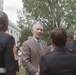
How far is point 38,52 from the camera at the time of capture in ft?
17.0

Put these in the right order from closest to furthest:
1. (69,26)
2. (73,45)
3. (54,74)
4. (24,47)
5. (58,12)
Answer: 1. (54,74)
2. (24,47)
3. (73,45)
4. (58,12)
5. (69,26)

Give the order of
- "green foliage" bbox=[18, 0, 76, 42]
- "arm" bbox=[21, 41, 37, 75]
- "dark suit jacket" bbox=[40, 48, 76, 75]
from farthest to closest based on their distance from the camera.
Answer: "green foliage" bbox=[18, 0, 76, 42], "arm" bbox=[21, 41, 37, 75], "dark suit jacket" bbox=[40, 48, 76, 75]

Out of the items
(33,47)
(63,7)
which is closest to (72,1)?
(63,7)

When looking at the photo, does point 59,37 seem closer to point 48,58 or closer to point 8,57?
point 48,58

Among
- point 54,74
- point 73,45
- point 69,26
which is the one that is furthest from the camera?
point 69,26

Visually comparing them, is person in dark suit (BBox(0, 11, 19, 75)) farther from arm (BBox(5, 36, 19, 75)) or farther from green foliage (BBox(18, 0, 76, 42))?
green foliage (BBox(18, 0, 76, 42))

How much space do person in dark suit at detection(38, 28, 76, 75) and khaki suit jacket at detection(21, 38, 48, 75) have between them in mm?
1328

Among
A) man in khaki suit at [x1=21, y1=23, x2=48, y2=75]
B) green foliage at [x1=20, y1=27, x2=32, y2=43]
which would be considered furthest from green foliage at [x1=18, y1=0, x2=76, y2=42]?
man in khaki suit at [x1=21, y1=23, x2=48, y2=75]

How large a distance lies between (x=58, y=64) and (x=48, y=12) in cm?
4236

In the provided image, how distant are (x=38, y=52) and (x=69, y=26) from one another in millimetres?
43757

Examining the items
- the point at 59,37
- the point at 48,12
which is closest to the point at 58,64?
the point at 59,37

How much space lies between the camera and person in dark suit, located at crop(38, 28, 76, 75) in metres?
3.66

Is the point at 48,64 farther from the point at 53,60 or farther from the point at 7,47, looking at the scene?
the point at 7,47

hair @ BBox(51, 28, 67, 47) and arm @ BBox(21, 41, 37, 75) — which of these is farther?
arm @ BBox(21, 41, 37, 75)
